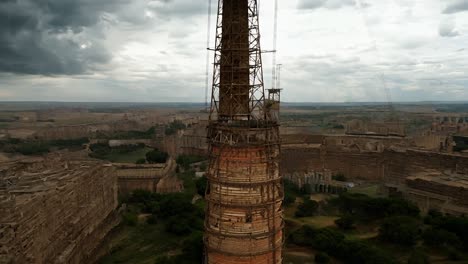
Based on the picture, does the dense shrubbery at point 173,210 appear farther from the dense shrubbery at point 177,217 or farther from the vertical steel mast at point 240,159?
the vertical steel mast at point 240,159

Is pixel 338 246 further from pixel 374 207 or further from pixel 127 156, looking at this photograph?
pixel 127 156

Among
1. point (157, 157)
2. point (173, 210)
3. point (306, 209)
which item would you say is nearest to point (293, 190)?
point (306, 209)

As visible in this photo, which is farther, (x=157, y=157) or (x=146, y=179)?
(x=157, y=157)

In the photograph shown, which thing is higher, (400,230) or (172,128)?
(172,128)

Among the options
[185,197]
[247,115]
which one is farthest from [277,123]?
[185,197]

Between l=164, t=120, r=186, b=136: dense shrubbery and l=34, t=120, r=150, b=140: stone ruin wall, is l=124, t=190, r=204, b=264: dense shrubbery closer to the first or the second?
l=164, t=120, r=186, b=136: dense shrubbery

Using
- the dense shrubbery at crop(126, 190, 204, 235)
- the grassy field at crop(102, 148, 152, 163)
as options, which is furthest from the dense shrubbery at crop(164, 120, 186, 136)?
the dense shrubbery at crop(126, 190, 204, 235)

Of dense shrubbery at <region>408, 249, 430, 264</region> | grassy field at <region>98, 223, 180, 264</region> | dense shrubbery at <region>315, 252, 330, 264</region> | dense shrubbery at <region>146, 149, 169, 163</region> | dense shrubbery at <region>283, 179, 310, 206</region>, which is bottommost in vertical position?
grassy field at <region>98, 223, 180, 264</region>
